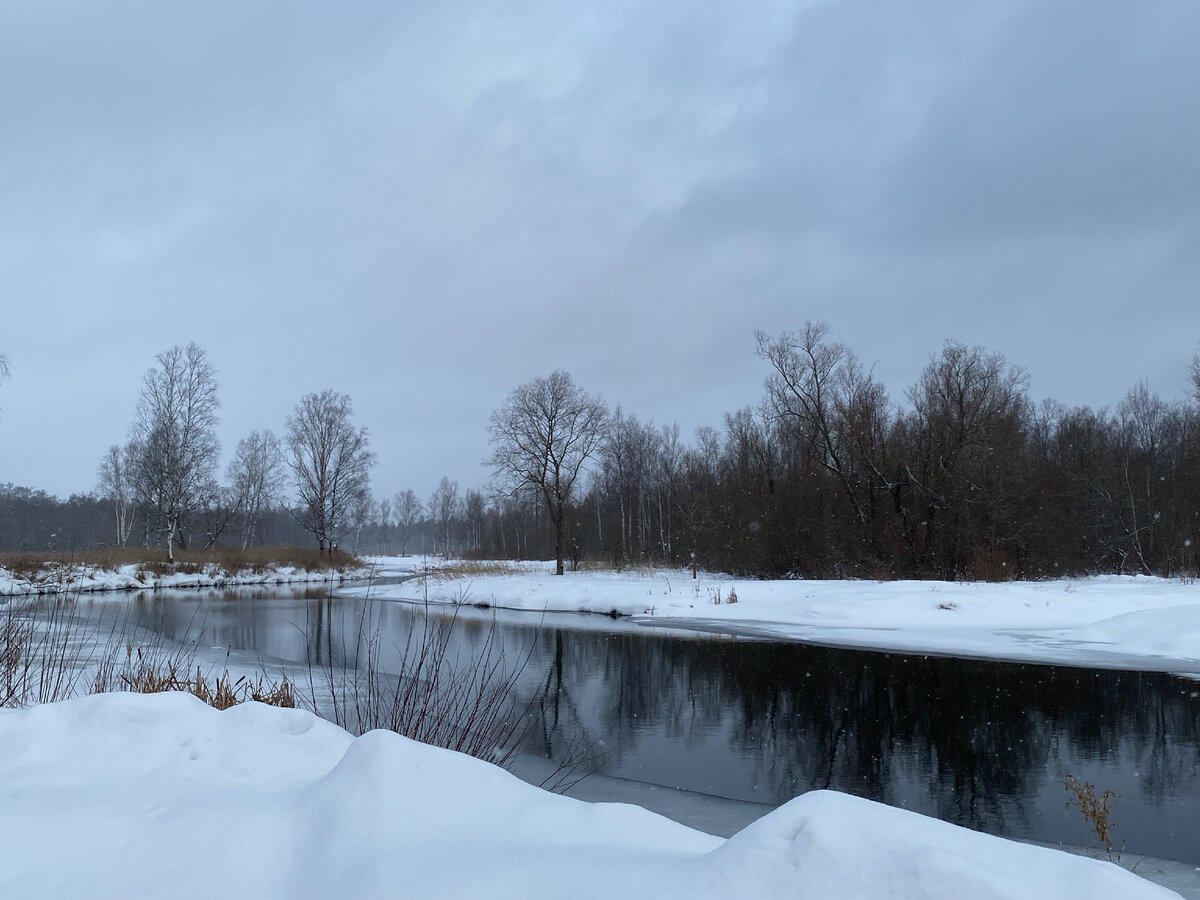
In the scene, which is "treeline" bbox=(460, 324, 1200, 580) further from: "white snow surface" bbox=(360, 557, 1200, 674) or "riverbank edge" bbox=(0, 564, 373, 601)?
"riverbank edge" bbox=(0, 564, 373, 601)

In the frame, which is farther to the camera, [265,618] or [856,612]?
[265,618]

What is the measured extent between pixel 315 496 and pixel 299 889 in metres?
47.8

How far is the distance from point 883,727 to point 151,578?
111 feet

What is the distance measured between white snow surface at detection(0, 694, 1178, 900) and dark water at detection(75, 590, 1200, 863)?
1.43 meters

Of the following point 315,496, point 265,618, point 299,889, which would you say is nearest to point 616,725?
point 299,889

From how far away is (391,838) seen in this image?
9.11 ft

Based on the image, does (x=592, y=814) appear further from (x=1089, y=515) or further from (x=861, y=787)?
(x=1089, y=515)

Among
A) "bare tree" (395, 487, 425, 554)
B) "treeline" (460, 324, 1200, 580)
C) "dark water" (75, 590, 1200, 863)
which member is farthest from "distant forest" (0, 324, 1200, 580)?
"bare tree" (395, 487, 425, 554)

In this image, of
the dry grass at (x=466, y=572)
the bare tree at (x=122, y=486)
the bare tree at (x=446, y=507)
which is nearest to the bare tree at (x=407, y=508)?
the bare tree at (x=446, y=507)

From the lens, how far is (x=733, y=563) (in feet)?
110

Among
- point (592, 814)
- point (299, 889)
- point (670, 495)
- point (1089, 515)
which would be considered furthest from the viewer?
point (670, 495)

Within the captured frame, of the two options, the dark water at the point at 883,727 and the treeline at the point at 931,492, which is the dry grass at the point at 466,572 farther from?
the dark water at the point at 883,727

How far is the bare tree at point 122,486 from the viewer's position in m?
52.3

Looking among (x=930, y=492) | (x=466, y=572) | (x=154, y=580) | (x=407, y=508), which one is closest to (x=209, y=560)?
(x=154, y=580)
